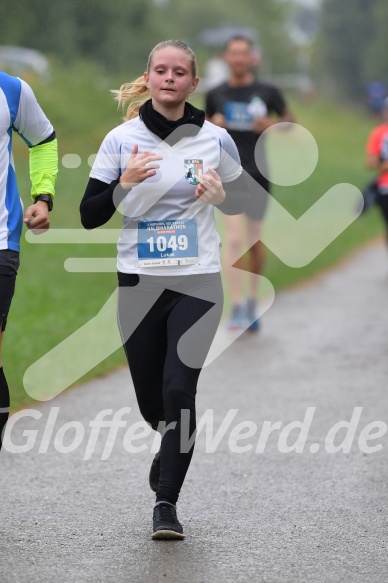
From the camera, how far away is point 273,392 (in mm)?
8922

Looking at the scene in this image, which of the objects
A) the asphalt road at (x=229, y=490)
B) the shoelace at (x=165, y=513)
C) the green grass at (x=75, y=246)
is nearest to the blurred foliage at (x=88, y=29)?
the green grass at (x=75, y=246)

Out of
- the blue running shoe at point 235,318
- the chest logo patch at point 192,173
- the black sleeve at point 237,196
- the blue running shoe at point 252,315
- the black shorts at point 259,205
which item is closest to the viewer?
the chest logo patch at point 192,173

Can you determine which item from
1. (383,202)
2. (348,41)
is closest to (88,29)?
(348,41)

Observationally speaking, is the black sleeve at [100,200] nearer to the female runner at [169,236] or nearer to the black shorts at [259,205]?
the female runner at [169,236]

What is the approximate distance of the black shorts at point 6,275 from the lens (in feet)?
17.5

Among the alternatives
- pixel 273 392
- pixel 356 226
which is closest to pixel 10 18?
pixel 356 226

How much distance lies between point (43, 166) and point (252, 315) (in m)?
6.26

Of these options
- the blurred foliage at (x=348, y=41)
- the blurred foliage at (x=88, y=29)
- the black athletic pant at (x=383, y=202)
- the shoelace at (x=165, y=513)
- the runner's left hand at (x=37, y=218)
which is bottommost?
the blurred foliage at (x=348, y=41)

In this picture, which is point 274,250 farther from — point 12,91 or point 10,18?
point 10,18

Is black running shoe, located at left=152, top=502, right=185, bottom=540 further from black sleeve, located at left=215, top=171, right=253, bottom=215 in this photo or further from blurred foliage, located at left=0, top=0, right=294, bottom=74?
blurred foliage, located at left=0, top=0, right=294, bottom=74

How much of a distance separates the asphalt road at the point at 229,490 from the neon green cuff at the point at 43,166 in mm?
1415

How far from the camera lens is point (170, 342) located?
550cm

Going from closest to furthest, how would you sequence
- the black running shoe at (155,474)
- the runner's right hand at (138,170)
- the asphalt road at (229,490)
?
the asphalt road at (229,490) < the runner's right hand at (138,170) < the black running shoe at (155,474)

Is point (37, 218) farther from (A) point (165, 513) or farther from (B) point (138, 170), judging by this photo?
(A) point (165, 513)
